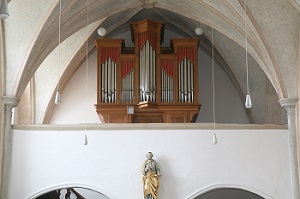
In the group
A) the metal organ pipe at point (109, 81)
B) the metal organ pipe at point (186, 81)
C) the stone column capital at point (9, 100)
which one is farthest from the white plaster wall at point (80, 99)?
the stone column capital at point (9, 100)

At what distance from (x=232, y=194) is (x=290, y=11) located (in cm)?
660

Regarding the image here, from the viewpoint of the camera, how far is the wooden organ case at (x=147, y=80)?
53.7 feet

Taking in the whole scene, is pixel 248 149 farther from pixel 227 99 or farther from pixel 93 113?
pixel 93 113

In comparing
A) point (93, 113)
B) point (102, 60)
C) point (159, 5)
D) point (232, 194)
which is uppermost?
point (159, 5)

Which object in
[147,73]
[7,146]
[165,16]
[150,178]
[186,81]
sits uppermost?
[165,16]

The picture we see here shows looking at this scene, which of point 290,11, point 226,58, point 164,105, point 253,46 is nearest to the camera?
point 290,11

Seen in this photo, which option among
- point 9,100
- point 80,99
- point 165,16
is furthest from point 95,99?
point 9,100

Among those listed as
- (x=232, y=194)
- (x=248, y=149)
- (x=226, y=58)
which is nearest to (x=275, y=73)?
(x=248, y=149)

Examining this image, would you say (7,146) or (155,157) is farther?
(155,157)

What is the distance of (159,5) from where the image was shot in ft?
53.9

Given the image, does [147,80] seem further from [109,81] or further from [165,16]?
[165,16]

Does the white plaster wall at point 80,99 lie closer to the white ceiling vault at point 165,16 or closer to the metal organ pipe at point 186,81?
the white ceiling vault at point 165,16

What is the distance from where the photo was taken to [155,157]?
13875 millimetres

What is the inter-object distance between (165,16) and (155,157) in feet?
19.0
